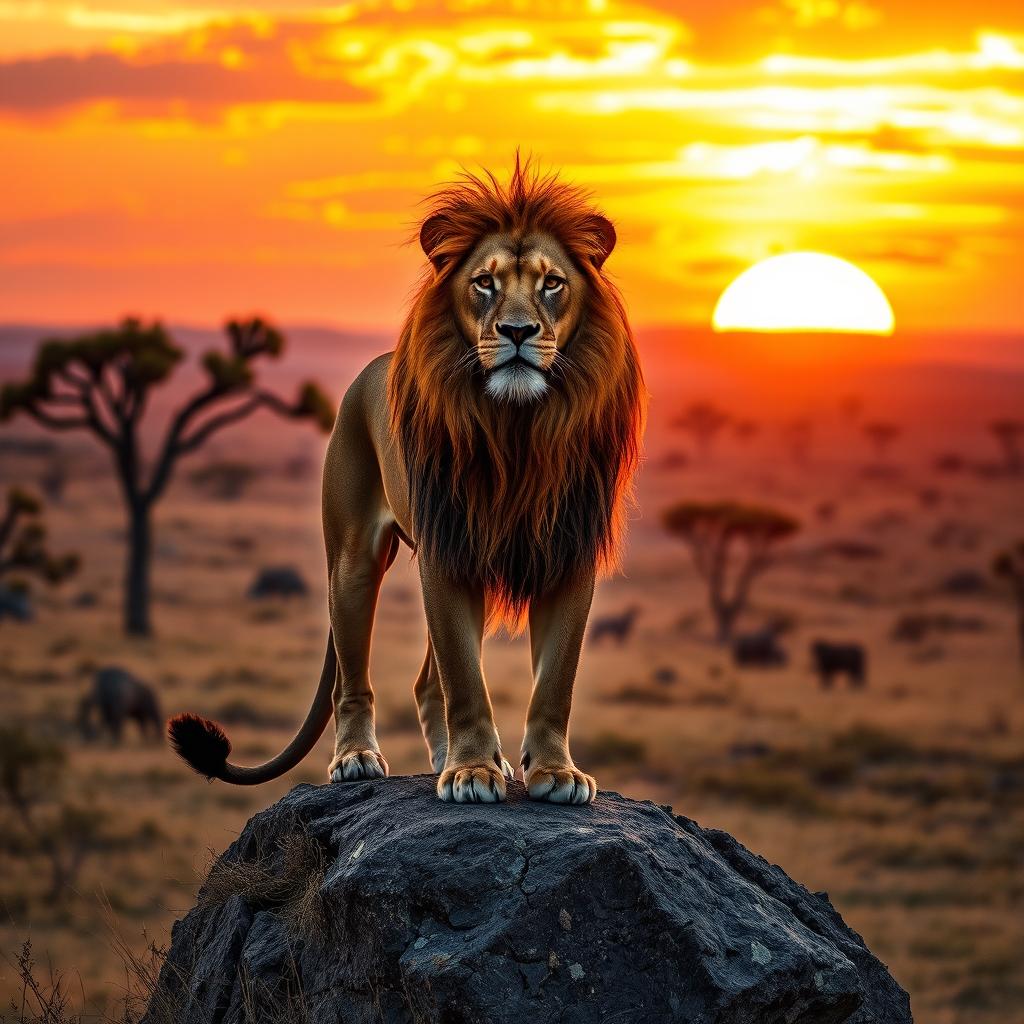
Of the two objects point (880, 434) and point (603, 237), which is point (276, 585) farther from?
point (880, 434)

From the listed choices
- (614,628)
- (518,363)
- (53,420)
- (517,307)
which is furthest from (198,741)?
(614,628)

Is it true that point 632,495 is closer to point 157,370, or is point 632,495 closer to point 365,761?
point 365,761

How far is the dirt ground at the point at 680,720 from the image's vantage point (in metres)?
18.6

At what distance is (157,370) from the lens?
34969mm

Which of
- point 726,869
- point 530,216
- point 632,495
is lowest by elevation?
point 726,869

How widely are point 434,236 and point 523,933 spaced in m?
2.49

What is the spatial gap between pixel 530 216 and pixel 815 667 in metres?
32.7

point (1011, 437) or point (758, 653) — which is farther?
point (1011, 437)

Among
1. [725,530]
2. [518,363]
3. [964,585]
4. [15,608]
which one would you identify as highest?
[518,363]

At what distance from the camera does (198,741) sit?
252 inches

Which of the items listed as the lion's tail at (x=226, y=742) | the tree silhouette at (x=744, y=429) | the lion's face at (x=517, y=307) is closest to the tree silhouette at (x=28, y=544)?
the lion's tail at (x=226, y=742)

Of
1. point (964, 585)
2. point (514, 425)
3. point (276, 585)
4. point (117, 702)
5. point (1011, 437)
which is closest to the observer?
point (514, 425)

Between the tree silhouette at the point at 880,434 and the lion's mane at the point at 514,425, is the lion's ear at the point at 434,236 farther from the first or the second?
the tree silhouette at the point at 880,434

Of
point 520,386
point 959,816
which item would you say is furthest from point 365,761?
point 959,816
